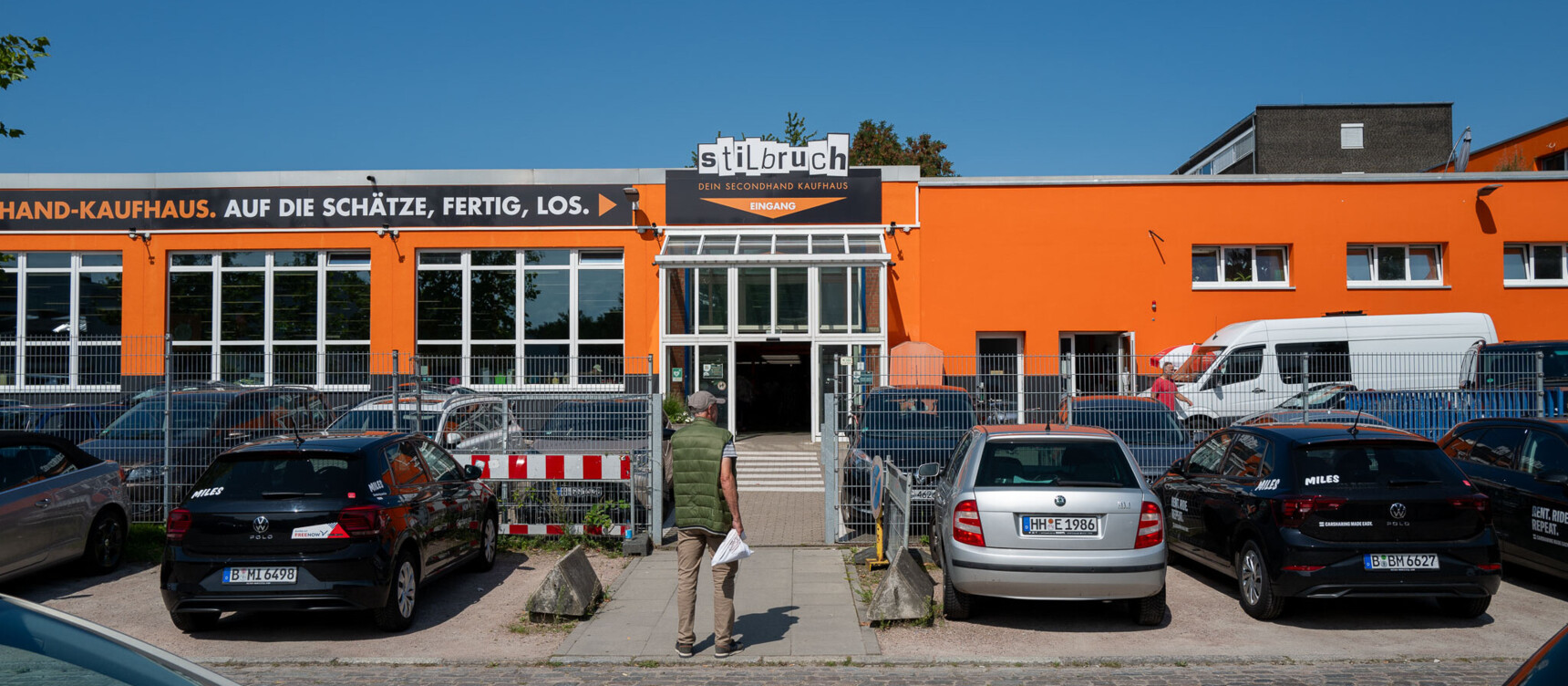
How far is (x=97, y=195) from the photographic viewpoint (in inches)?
868

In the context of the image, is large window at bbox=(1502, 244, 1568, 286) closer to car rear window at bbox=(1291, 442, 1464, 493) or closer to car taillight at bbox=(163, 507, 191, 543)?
car rear window at bbox=(1291, 442, 1464, 493)

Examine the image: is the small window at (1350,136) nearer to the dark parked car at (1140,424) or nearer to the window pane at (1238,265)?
the window pane at (1238,265)

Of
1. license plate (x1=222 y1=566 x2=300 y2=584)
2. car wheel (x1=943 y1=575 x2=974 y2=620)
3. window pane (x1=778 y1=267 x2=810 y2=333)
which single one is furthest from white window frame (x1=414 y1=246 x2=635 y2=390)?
car wheel (x1=943 y1=575 x2=974 y2=620)

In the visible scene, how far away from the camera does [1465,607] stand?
7.80 m

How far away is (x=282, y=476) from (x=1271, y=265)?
20210 mm

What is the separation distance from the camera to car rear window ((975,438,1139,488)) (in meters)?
7.43

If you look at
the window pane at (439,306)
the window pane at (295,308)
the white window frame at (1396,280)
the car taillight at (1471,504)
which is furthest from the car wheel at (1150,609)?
the window pane at (295,308)

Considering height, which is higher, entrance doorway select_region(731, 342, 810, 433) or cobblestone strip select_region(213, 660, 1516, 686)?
entrance doorway select_region(731, 342, 810, 433)

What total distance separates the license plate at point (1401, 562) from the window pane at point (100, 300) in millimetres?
23783

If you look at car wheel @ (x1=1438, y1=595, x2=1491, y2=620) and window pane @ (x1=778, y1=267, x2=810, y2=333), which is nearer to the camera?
car wheel @ (x1=1438, y1=595, x2=1491, y2=620)

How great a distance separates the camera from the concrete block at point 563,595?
7906mm

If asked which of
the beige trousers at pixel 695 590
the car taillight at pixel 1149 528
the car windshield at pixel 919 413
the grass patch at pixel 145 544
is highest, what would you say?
the car windshield at pixel 919 413

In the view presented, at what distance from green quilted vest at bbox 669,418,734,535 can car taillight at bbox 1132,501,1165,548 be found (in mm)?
2899

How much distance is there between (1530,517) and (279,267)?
72.2ft
